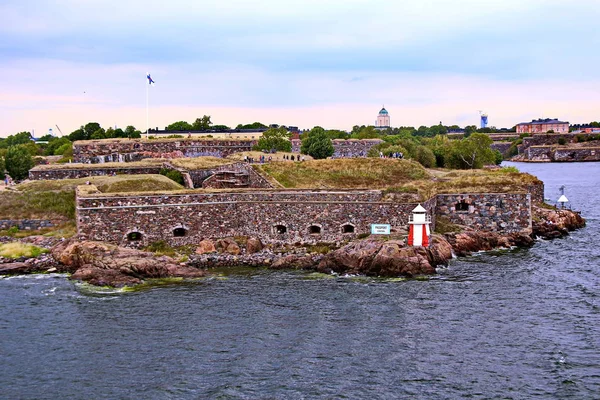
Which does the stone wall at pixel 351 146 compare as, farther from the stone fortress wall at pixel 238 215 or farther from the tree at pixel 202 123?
the stone fortress wall at pixel 238 215

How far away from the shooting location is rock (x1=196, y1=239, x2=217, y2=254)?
1635 inches

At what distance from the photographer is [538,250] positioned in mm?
45719

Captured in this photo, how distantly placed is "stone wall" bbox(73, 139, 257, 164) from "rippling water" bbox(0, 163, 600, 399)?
28748 mm

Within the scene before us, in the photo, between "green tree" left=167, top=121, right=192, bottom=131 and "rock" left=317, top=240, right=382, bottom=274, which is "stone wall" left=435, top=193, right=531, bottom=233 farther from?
"green tree" left=167, top=121, right=192, bottom=131

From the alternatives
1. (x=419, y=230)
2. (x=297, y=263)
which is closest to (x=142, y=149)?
(x=297, y=263)

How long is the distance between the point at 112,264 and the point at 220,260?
21.0ft

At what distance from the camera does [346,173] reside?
5469 cm

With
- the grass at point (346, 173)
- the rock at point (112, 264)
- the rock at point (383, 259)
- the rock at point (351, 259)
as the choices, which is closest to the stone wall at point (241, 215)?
the rock at point (112, 264)

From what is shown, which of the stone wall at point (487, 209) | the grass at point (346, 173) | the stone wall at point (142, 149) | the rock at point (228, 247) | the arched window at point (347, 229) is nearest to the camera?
the rock at point (228, 247)

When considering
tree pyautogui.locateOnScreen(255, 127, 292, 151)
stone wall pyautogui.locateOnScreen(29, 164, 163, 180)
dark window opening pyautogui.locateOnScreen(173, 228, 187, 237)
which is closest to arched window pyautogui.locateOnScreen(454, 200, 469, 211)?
dark window opening pyautogui.locateOnScreen(173, 228, 187, 237)

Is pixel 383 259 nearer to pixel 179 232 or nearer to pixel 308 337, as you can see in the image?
pixel 308 337

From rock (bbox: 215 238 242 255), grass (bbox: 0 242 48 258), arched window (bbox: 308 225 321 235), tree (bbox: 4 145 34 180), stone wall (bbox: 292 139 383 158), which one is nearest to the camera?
grass (bbox: 0 242 48 258)

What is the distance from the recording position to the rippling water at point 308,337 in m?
23.8

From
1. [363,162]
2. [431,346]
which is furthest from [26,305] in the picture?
[363,162]
